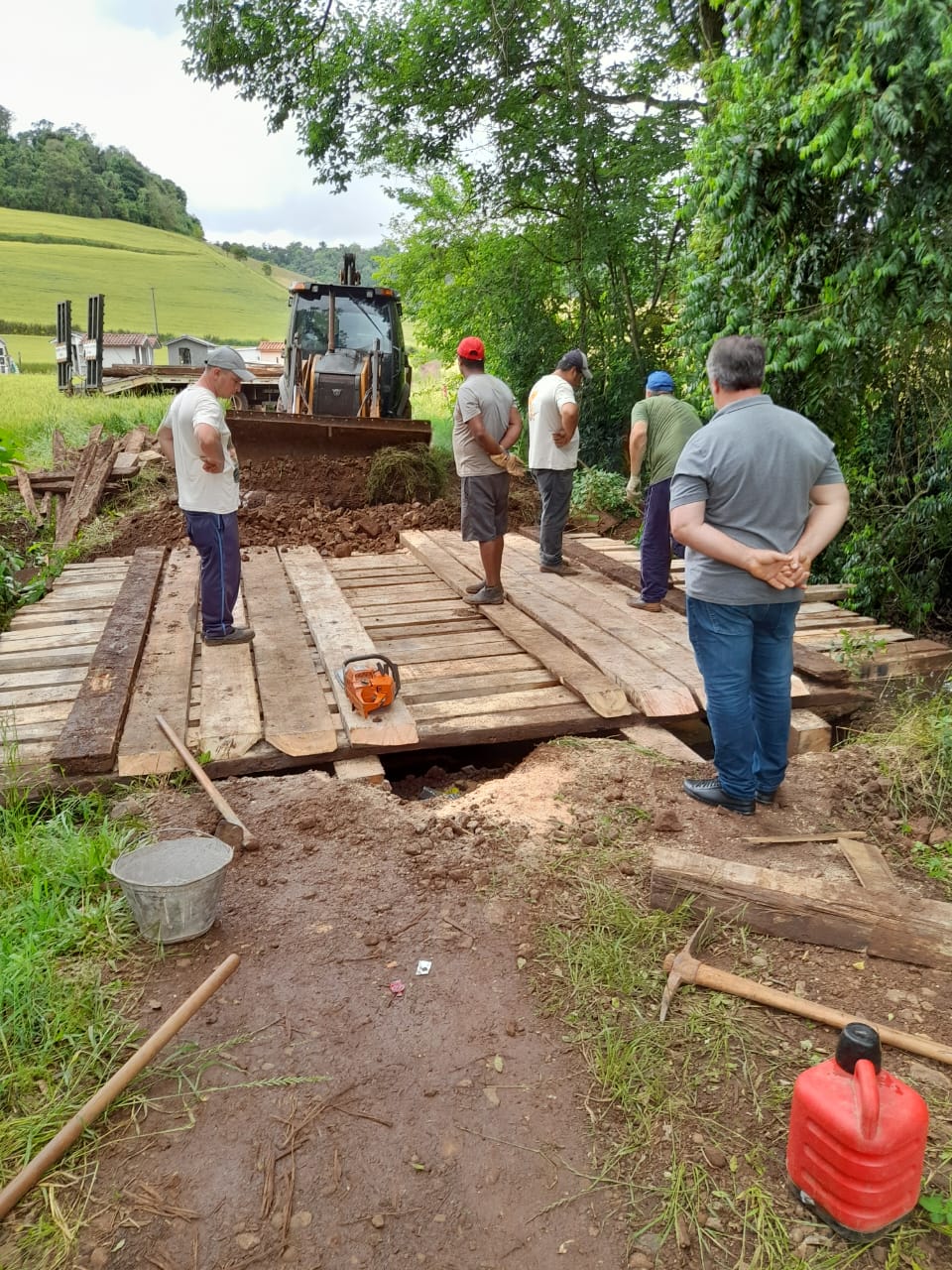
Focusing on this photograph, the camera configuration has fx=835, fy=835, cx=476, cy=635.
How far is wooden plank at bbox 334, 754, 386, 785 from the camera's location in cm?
371

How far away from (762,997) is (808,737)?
83.4 inches

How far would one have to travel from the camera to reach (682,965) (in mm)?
2391

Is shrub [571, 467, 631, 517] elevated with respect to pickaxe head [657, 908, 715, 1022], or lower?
elevated

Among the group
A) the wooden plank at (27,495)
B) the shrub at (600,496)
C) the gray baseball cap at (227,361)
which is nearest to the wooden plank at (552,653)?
the gray baseball cap at (227,361)

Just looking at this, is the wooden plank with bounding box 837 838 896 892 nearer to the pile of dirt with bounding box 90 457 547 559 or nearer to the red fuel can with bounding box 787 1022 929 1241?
the red fuel can with bounding box 787 1022 929 1241

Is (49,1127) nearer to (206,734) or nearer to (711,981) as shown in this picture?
(711,981)

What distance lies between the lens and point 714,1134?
1959mm

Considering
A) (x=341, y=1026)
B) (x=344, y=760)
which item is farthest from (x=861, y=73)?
(x=341, y=1026)

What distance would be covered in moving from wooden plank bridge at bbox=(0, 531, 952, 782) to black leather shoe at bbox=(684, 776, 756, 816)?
58 centimetres

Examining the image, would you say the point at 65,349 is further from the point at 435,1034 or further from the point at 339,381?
the point at 435,1034

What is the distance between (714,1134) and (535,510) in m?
8.09

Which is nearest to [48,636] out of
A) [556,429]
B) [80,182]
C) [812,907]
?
[556,429]

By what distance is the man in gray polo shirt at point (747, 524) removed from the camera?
9.62 ft

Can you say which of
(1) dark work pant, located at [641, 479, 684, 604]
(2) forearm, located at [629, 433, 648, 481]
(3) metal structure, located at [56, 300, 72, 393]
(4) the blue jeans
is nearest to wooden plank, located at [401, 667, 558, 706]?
(4) the blue jeans
